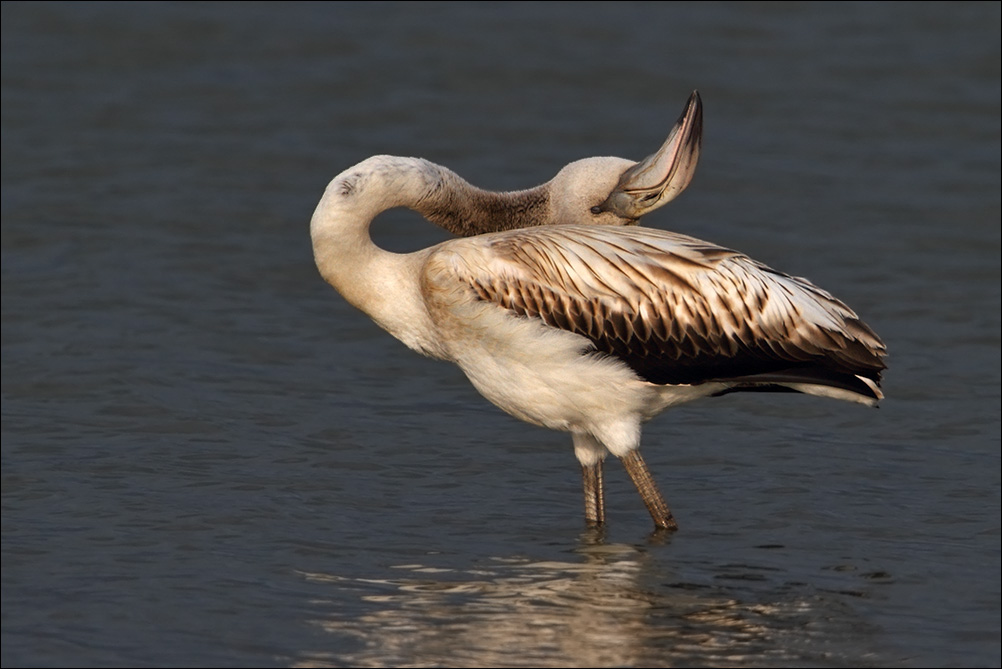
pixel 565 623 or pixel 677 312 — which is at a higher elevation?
pixel 677 312

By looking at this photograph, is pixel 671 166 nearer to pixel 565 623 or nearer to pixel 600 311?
pixel 600 311

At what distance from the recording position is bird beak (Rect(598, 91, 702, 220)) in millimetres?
10758

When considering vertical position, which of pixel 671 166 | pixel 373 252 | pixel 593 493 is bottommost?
pixel 593 493

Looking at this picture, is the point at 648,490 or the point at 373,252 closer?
the point at 373,252

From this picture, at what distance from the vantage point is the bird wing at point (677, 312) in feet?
34.6

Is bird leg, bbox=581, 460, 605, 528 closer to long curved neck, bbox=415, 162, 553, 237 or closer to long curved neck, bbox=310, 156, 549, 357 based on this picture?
long curved neck, bbox=310, 156, 549, 357

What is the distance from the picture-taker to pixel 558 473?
12461 millimetres

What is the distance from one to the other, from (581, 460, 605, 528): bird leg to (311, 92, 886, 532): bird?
36cm

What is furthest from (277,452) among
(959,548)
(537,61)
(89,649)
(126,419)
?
(537,61)

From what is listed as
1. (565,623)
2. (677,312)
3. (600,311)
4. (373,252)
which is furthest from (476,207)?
(565,623)

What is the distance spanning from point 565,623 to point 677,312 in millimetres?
2245

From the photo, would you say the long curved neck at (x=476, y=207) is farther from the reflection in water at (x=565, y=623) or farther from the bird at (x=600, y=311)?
the reflection in water at (x=565, y=623)

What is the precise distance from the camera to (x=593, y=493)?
36.7ft

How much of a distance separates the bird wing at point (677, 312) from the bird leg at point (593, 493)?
87 cm
